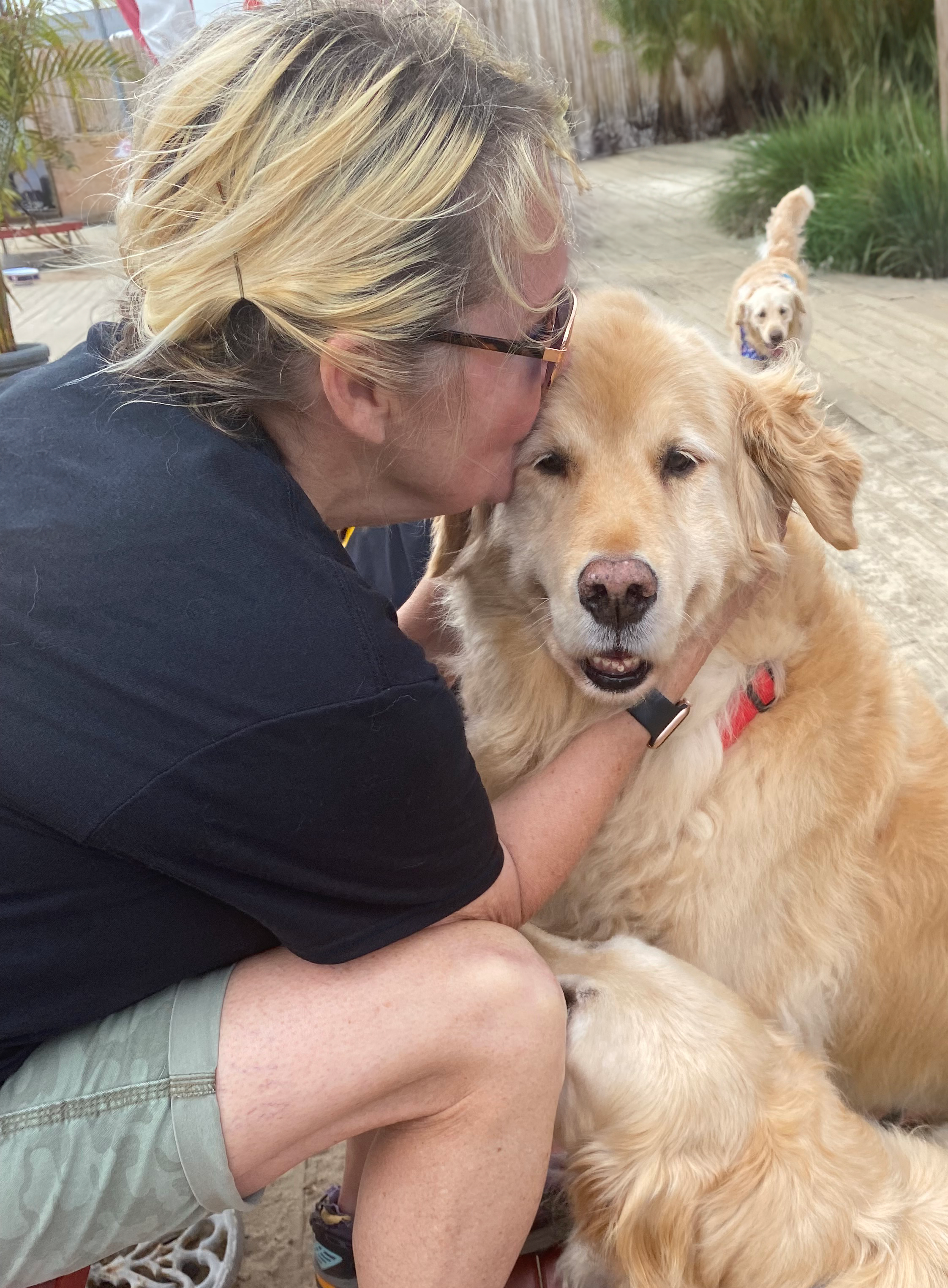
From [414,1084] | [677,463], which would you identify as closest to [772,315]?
[677,463]

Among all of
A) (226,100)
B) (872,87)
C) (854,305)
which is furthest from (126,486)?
(872,87)

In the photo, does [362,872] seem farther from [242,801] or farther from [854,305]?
[854,305]

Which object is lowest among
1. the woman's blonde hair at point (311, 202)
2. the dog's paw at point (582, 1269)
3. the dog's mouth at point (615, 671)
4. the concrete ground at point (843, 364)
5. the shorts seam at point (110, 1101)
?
the concrete ground at point (843, 364)

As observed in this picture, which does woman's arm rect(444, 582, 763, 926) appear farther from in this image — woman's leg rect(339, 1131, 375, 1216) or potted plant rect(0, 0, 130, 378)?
potted plant rect(0, 0, 130, 378)

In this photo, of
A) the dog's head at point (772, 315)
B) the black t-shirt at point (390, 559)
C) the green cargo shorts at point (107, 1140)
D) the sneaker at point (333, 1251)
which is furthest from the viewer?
the dog's head at point (772, 315)

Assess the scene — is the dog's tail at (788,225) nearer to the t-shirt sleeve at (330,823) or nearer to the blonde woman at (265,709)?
the blonde woman at (265,709)

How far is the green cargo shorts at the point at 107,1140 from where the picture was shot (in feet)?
4.42

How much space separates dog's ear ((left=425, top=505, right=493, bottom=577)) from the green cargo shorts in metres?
1.03

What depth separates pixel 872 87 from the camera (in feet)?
33.1

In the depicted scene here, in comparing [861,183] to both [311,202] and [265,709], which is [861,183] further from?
[265,709]

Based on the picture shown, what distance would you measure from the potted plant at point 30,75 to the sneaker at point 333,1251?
3.94 meters

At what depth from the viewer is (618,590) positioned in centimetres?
171

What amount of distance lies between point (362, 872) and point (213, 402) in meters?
0.61

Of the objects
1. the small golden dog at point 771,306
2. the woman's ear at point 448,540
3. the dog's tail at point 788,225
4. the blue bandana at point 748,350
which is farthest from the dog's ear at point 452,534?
the dog's tail at point 788,225
